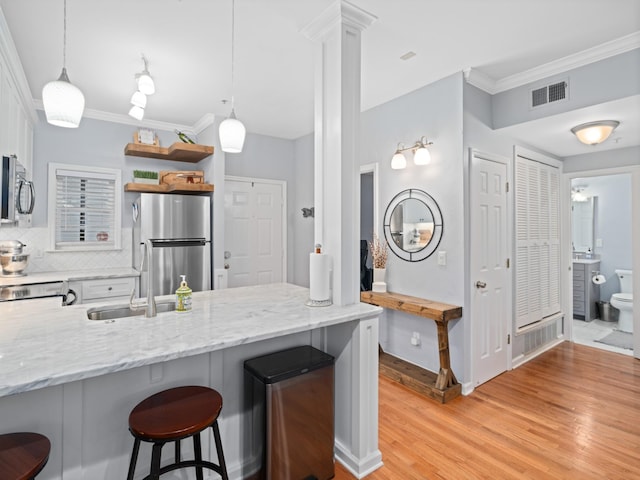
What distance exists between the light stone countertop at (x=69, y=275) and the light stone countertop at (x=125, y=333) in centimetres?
127

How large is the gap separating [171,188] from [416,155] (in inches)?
109

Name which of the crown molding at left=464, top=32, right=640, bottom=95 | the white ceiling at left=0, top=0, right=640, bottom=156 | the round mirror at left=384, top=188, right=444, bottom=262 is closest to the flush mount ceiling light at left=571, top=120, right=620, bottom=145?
the white ceiling at left=0, top=0, right=640, bottom=156

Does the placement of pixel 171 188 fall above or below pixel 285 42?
below

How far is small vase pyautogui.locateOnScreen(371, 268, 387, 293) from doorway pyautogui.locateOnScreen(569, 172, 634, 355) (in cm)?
329

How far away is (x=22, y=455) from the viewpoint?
113 centimetres

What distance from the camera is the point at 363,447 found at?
196 centimetres

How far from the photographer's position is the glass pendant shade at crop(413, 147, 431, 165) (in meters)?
3.09

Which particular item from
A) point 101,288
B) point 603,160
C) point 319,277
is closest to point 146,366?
point 319,277

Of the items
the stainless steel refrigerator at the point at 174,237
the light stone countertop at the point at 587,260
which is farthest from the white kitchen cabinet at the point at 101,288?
the light stone countertop at the point at 587,260

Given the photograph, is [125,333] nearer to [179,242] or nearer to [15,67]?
[179,242]

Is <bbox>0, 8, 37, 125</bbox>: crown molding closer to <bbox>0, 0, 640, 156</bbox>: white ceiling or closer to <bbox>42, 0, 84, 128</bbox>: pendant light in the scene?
<bbox>0, 0, 640, 156</bbox>: white ceiling

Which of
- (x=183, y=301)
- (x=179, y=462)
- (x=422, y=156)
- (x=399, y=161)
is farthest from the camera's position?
(x=399, y=161)

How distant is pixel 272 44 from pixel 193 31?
1.83 feet

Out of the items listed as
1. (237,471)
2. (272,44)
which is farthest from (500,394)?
(272,44)
